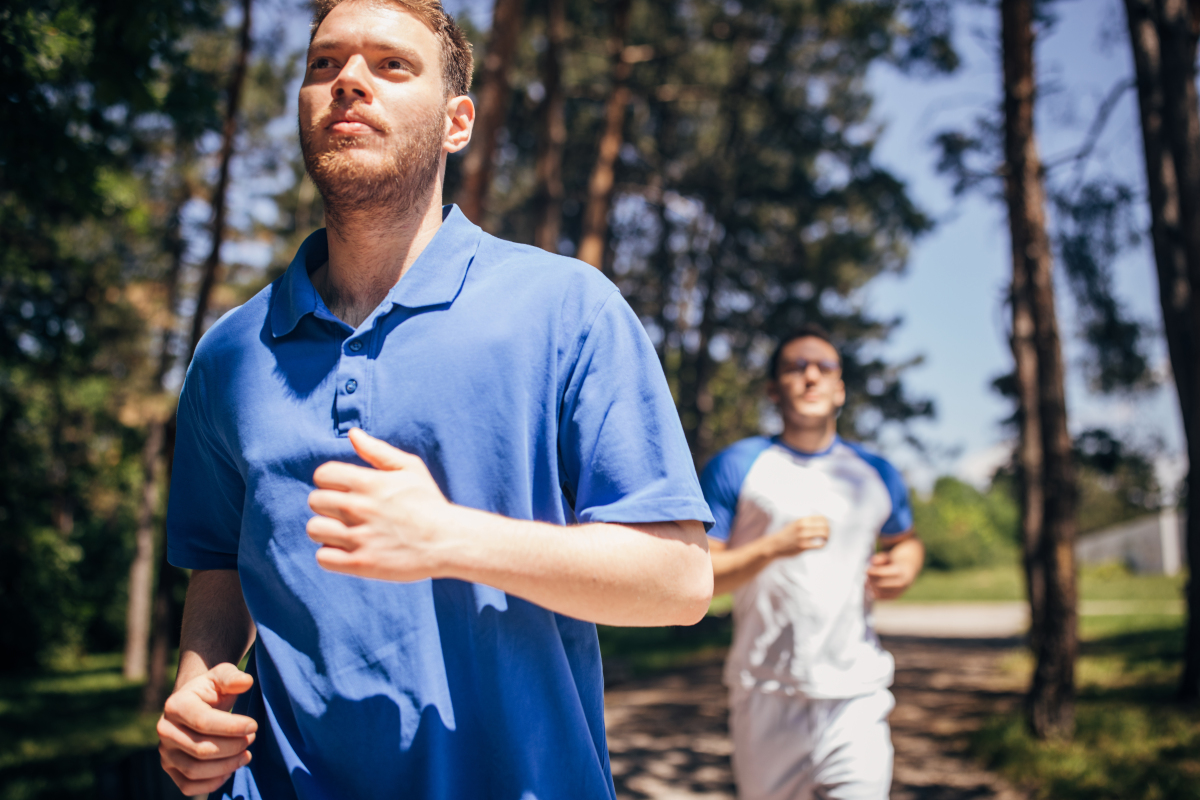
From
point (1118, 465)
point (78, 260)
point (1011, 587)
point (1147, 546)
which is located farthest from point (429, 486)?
point (1147, 546)

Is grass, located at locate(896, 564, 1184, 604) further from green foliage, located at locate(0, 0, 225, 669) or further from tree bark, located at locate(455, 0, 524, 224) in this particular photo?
tree bark, located at locate(455, 0, 524, 224)

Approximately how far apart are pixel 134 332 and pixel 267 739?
1501cm

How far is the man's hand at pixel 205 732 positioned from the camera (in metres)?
1.34

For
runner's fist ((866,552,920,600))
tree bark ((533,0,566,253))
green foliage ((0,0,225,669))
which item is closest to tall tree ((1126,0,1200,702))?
runner's fist ((866,552,920,600))

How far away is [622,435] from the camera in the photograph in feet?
4.23

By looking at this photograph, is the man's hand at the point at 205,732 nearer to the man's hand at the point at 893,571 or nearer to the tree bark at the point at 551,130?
the man's hand at the point at 893,571

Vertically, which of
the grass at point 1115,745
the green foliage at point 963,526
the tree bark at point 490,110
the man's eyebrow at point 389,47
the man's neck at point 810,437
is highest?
the tree bark at point 490,110

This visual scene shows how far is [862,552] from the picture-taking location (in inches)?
165

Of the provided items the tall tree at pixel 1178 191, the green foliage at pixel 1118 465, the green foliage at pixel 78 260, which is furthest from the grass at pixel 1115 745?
the green foliage at pixel 78 260

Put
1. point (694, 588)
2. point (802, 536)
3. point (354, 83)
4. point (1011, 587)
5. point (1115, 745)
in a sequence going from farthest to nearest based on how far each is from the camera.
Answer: point (1011, 587)
point (1115, 745)
point (802, 536)
point (354, 83)
point (694, 588)

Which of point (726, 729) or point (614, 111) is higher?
point (614, 111)

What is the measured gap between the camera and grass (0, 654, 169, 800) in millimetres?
8023

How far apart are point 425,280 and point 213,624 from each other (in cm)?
75

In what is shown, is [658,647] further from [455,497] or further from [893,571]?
[455,497]
